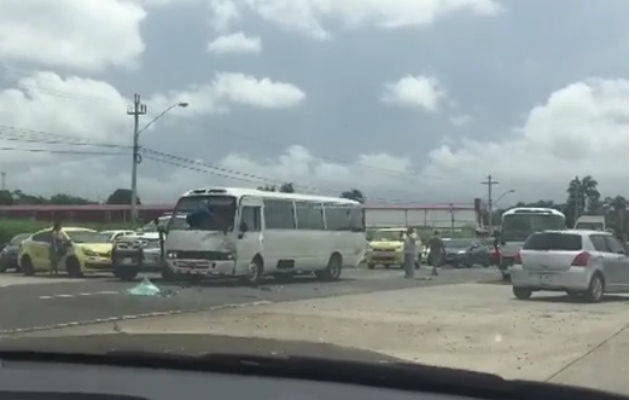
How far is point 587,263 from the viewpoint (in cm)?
2077

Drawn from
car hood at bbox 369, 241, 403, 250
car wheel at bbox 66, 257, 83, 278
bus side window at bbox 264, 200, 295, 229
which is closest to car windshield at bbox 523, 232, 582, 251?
bus side window at bbox 264, 200, 295, 229

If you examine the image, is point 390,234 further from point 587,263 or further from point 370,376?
point 370,376

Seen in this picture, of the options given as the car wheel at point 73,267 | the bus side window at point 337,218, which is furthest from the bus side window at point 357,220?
the car wheel at point 73,267

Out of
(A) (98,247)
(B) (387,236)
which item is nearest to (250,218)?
(A) (98,247)

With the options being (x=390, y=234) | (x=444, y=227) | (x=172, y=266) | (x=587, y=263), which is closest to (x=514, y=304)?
(x=587, y=263)

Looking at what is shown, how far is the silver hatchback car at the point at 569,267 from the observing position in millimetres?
20719

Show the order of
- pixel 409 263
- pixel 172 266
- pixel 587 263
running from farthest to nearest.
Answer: pixel 409 263, pixel 172 266, pixel 587 263

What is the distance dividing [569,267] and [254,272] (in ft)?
28.5

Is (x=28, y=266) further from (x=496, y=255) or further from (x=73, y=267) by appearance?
(x=496, y=255)

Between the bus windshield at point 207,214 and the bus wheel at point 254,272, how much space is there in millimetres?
1131

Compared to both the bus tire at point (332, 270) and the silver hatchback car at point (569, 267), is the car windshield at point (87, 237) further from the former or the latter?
the silver hatchback car at point (569, 267)

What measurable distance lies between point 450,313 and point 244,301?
446 centimetres

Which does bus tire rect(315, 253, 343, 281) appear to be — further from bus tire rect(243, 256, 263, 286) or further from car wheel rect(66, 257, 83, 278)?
car wheel rect(66, 257, 83, 278)

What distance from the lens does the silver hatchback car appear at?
2072 cm
